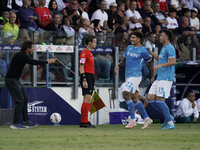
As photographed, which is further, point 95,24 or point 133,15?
point 133,15

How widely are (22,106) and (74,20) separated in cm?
626

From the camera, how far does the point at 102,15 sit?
15164 millimetres

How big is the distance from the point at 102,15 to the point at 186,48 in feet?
10.7

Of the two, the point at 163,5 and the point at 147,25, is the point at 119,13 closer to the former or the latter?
the point at 147,25

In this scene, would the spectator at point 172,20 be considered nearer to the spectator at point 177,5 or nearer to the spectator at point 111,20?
the spectator at point 177,5

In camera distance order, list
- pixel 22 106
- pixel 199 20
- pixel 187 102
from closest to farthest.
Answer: pixel 22 106 → pixel 187 102 → pixel 199 20

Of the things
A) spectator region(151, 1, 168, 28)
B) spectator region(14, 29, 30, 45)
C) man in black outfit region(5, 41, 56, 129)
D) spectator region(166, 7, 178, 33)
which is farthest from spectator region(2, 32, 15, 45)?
spectator region(166, 7, 178, 33)

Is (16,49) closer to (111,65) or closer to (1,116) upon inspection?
(1,116)

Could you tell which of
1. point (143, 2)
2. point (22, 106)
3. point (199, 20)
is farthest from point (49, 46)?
point (199, 20)

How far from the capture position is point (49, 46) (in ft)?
41.6

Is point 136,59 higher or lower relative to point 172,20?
lower

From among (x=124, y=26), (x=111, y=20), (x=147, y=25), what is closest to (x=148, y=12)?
(x=147, y=25)

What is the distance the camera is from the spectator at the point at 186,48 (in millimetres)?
14383

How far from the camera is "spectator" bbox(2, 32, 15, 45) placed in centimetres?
1214
